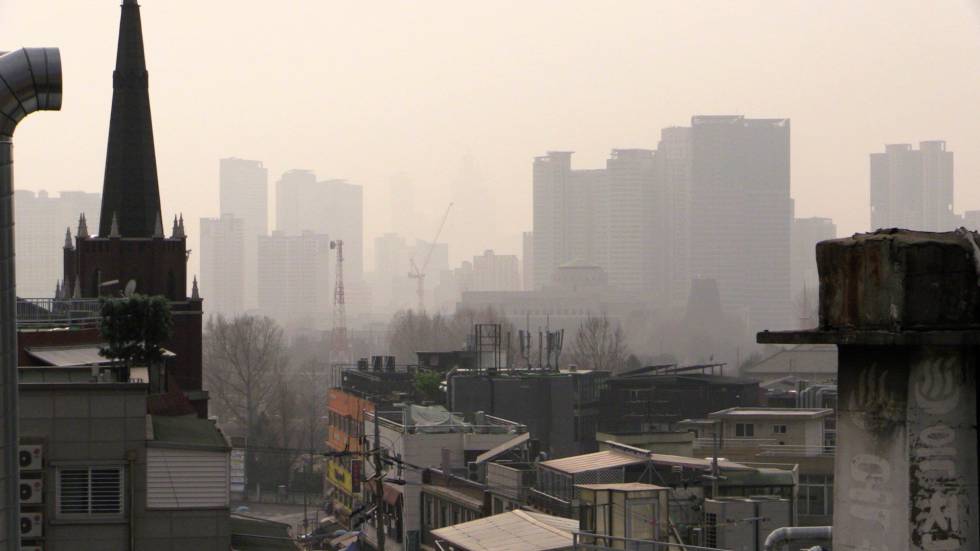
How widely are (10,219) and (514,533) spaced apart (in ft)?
35.9

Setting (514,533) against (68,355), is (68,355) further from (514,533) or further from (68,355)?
(514,533)

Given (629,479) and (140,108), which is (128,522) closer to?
(629,479)

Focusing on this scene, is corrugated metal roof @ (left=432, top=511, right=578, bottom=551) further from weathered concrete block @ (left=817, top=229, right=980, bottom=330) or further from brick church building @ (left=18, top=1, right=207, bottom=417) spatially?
brick church building @ (left=18, top=1, right=207, bottom=417)

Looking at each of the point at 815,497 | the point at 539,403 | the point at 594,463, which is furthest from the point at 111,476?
the point at 539,403

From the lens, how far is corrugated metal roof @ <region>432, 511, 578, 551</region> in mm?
18500

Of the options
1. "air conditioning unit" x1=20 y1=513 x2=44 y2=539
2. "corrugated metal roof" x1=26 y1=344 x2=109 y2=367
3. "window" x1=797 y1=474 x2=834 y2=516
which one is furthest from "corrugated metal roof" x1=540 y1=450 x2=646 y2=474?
"air conditioning unit" x1=20 y1=513 x2=44 y2=539

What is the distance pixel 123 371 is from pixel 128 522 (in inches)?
194

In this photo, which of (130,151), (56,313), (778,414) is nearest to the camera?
(56,313)

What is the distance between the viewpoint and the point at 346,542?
37.8m

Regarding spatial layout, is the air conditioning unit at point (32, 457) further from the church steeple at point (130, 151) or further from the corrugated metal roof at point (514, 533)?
the church steeple at point (130, 151)

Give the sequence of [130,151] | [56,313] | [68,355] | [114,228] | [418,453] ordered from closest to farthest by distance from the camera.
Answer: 1. [68,355]
2. [56,313]
3. [418,453]
4. [114,228]
5. [130,151]

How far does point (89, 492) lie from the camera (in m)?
15.7

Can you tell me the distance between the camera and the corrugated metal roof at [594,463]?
24.3 metres

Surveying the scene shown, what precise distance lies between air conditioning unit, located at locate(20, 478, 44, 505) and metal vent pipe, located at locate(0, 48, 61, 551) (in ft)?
17.5
